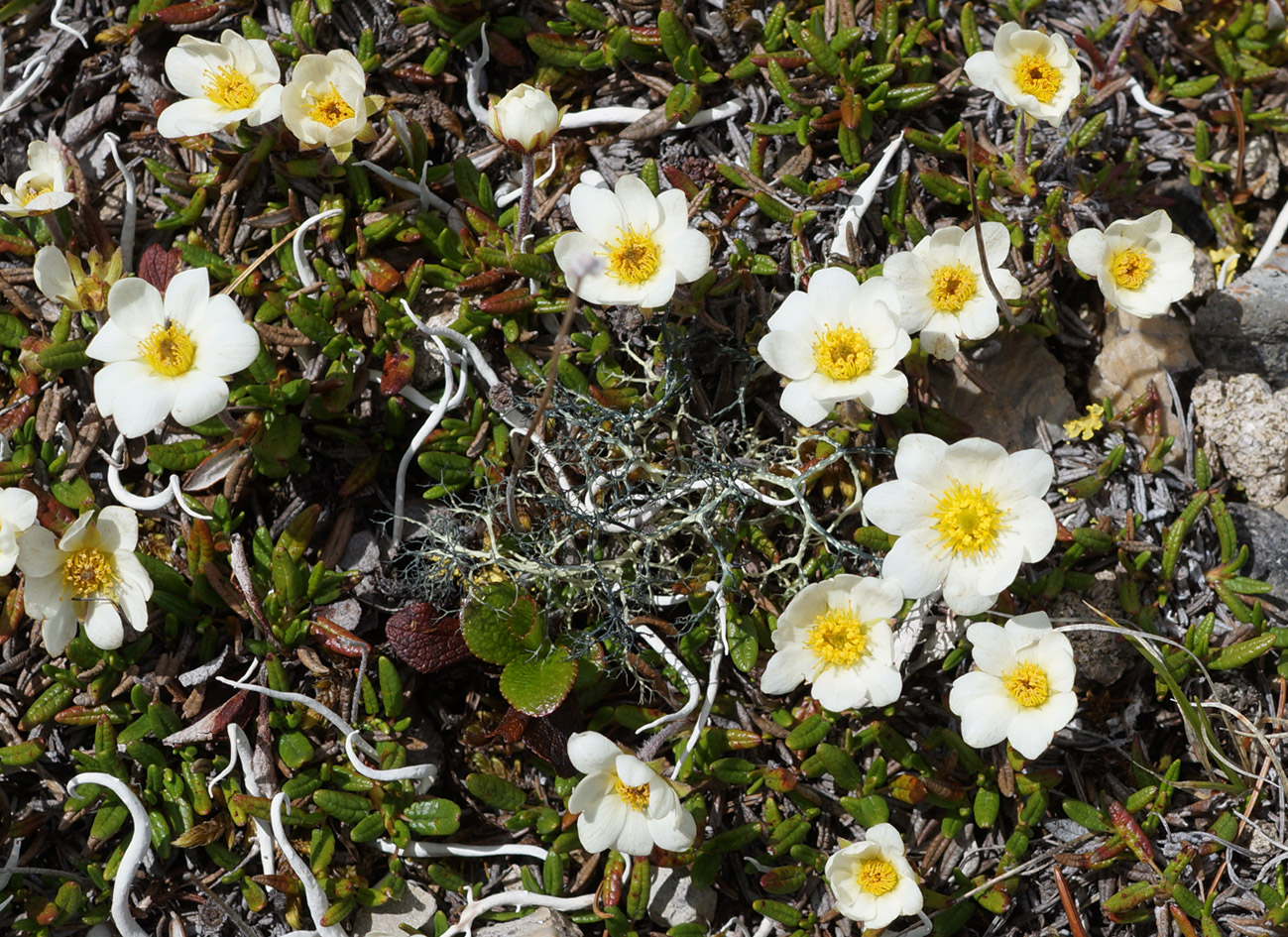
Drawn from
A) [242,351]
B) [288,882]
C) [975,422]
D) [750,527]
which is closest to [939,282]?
[975,422]

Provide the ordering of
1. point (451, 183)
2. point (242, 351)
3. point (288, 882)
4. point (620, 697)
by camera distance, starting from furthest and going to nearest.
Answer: point (451, 183), point (620, 697), point (288, 882), point (242, 351)

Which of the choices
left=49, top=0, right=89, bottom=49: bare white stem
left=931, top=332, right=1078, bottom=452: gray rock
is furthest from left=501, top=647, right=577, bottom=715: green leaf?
left=49, top=0, right=89, bottom=49: bare white stem

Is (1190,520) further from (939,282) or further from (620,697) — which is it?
(620,697)

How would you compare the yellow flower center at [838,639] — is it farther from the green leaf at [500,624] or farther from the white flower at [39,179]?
the white flower at [39,179]

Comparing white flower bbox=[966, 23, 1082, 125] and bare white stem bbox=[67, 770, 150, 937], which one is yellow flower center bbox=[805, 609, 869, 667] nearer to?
white flower bbox=[966, 23, 1082, 125]

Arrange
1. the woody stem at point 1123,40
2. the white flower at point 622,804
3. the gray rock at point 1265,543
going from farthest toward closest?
the woody stem at point 1123,40 < the gray rock at point 1265,543 < the white flower at point 622,804

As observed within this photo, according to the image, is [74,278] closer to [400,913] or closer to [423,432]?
[423,432]

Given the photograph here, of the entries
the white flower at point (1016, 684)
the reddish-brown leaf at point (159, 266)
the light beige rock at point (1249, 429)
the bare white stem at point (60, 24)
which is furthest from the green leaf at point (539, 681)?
the bare white stem at point (60, 24)
